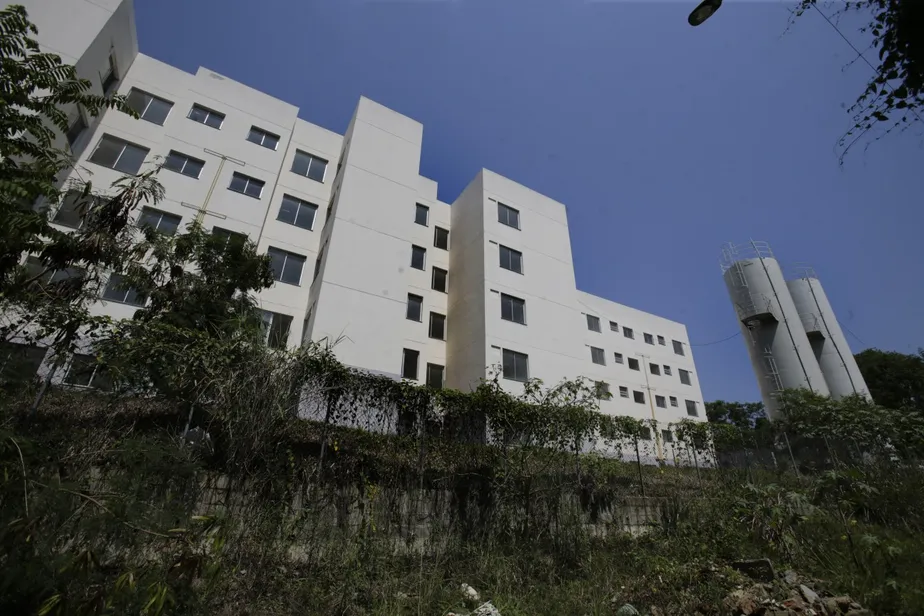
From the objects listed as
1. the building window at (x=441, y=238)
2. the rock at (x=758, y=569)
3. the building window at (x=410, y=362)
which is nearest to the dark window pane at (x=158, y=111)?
the building window at (x=441, y=238)

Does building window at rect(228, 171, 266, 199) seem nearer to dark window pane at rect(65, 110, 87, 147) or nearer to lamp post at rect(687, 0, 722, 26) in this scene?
dark window pane at rect(65, 110, 87, 147)

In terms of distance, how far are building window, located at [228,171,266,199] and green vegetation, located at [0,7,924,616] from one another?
26.8 feet

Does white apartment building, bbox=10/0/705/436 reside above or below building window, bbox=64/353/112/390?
above

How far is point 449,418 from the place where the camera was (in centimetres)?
786

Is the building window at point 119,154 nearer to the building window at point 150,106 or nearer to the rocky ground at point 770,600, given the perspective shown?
the building window at point 150,106

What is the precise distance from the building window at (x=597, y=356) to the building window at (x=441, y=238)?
14191 millimetres

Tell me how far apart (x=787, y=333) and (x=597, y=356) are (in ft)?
45.7

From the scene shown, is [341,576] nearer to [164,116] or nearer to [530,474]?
[530,474]

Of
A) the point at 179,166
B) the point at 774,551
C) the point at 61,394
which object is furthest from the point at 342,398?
the point at 179,166

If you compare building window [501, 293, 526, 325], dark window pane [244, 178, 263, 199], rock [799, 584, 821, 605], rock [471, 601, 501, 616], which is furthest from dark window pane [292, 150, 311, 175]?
rock [799, 584, 821, 605]

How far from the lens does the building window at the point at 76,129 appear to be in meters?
13.7

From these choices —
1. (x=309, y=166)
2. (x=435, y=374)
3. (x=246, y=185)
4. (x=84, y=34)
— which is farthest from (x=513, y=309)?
(x=84, y=34)

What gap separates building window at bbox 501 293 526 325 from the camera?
1761cm

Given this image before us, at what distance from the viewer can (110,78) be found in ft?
50.8
